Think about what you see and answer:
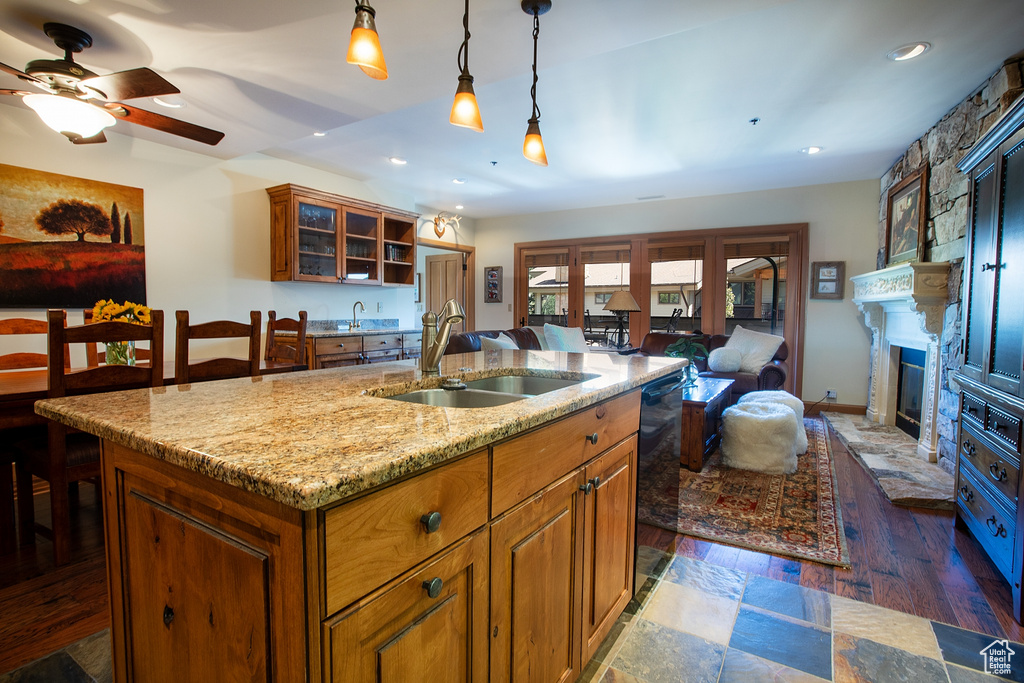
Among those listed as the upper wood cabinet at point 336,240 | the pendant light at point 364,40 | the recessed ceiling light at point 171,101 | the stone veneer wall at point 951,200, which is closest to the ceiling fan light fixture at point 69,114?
the recessed ceiling light at point 171,101

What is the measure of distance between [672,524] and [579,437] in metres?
1.28

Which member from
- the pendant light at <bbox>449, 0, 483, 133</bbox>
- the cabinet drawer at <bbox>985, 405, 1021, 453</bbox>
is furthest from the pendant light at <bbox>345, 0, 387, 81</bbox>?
the cabinet drawer at <bbox>985, 405, 1021, 453</bbox>

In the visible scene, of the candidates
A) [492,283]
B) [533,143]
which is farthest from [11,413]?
[492,283]

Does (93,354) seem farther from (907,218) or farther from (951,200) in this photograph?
(907,218)

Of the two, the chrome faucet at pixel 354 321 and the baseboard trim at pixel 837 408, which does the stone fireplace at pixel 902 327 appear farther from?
the chrome faucet at pixel 354 321

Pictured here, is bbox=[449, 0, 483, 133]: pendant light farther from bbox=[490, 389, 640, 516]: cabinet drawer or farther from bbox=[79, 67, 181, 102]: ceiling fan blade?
bbox=[79, 67, 181, 102]: ceiling fan blade

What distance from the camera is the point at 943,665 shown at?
1549 mm

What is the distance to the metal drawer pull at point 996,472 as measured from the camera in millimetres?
1944

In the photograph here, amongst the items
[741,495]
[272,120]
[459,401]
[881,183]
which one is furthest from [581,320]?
[459,401]

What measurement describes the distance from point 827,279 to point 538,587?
5.64m

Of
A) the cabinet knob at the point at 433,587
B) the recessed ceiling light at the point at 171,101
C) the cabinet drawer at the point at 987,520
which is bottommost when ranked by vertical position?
the cabinet drawer at the point at 987,520

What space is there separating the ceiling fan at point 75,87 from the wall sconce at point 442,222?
462 cm

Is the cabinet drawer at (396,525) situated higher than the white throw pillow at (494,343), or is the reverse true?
the white throw pillow at (494,343)

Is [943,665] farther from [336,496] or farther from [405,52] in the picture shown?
[405,52]
